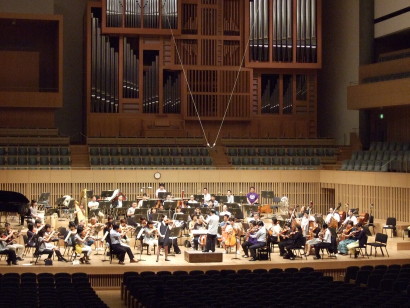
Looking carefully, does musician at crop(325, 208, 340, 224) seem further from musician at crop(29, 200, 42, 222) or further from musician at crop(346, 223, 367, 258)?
musician at crop(29, 200, 42, 222)

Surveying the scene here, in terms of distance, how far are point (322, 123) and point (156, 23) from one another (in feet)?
22.5

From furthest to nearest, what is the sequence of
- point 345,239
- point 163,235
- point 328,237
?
1. point 345,239
2. point 328,237
3. point 163,235

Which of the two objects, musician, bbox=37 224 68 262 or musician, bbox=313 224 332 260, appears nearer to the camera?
musician, bbox=37 224 68 262

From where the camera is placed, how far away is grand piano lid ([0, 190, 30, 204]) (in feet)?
53.9

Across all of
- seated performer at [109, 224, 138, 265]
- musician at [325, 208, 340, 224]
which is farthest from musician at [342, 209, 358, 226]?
seated performer at [109, 224, 138, 265]

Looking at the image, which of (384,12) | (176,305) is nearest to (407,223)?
(384,12)

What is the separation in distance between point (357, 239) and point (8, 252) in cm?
710

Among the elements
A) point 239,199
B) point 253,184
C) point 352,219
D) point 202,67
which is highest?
point 202,67

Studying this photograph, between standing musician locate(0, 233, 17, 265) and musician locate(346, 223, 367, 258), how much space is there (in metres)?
6.74

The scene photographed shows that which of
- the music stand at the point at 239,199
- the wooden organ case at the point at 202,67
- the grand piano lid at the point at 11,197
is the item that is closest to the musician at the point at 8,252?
the grand piano lid at the point at 11,197

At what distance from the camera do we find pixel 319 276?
42.4 ft

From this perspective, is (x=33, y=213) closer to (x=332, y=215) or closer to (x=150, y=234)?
(x=150, y=234)

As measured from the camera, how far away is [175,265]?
15211 mm

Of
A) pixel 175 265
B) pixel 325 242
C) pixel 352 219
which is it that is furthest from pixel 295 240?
pixel 175 265
